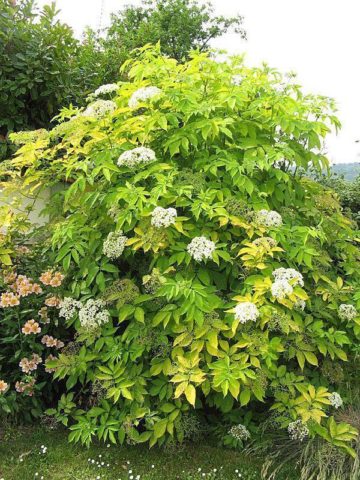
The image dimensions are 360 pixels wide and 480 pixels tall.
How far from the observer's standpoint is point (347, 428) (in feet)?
8.32

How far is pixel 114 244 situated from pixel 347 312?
1.26 metres

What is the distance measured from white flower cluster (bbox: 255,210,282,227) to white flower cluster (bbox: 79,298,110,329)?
91 centimetres

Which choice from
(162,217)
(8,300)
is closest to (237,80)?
(162,217)

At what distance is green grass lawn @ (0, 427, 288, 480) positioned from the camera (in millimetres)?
2566

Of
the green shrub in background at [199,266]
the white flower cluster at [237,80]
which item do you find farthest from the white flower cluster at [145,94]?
the white flower cluster at [237,80]

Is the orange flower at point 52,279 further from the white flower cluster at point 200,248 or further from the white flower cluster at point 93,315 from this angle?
the white flower cluster at point 200,248

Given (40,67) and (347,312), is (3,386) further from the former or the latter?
(40,67)

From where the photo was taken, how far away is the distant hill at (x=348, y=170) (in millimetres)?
6673

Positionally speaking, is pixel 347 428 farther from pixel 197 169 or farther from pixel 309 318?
pixel 197 169

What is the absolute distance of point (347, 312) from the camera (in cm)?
277

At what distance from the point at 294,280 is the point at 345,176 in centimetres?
487

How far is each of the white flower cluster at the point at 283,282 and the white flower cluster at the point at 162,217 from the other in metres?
0.55

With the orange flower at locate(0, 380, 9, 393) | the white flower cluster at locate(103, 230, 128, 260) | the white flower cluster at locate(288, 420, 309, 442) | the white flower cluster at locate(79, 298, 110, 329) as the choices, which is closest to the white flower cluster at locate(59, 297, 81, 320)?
the white flower cluster at locate(79, 298, 110, 329)

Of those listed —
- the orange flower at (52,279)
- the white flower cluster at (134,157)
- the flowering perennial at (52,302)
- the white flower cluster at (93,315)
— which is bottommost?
the white flower cluster at (93,315)
